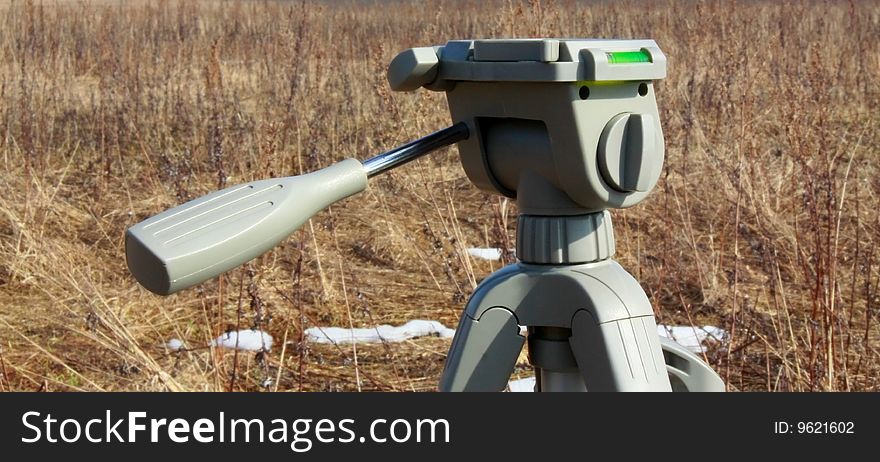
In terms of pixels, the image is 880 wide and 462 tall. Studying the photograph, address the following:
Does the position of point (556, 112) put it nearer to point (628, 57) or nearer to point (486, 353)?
point (628, 57)

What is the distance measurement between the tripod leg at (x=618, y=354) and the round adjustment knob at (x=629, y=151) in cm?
15

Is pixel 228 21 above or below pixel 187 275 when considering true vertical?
below

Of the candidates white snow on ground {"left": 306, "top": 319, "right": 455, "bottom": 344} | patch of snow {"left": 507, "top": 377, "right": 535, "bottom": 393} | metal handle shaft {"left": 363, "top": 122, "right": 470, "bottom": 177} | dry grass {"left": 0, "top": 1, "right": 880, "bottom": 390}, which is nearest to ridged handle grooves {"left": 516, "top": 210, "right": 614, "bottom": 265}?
metal handle shaft {"left": 363, "top": 122, "right": 470, "bottom": 177}

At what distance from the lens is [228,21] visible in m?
7.78

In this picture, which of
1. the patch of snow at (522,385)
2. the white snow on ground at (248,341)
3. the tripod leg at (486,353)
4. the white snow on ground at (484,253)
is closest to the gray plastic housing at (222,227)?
the tripod leg at (486,353)

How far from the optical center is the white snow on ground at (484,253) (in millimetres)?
3334

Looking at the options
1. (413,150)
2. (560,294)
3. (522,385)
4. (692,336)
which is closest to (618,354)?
(560,294)

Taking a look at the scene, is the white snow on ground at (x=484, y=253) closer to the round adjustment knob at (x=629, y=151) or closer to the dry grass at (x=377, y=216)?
the dry grass at (x=377, y=216)

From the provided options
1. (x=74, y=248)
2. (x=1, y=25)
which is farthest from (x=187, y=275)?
(x=1, y=25)

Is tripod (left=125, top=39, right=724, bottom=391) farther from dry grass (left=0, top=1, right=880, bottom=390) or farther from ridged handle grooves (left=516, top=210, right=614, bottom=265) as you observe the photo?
dry grass (left=0, top=1, right=880, bottom=390)

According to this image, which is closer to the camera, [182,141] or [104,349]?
[104,349]

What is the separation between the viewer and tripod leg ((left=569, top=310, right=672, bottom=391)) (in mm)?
1020

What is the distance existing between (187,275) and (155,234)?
0.05 meters

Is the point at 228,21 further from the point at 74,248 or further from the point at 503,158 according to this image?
the point at 503,158
